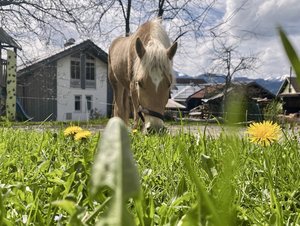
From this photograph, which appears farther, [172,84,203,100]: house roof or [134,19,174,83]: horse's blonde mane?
[172,84,203,100]: house roof

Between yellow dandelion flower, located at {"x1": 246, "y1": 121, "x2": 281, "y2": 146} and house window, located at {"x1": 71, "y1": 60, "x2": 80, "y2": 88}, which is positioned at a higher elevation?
house window, located at {"x1": 71, "y1": 60, "x2": 80, "y2": 88}

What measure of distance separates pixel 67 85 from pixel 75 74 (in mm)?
1318

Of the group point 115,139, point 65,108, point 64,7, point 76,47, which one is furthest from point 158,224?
point 65,108

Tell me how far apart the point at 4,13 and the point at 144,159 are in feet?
61.1

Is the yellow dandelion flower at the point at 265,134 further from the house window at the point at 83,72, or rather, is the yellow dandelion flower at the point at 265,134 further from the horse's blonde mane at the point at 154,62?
the house window at the point at 83,72

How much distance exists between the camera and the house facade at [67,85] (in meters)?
34.3

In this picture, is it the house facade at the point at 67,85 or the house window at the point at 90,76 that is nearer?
the house facade at the point at 67,85

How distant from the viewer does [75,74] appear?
38.3 m

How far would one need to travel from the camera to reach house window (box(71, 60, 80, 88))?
37.8 meters

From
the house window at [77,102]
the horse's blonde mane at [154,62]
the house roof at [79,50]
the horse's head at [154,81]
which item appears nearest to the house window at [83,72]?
the house window at [77,102]

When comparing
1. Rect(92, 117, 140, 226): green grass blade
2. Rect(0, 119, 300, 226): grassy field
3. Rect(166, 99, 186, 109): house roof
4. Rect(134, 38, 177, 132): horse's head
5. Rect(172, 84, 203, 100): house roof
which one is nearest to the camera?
Rect(92, 117, 140, 226): green grass blade

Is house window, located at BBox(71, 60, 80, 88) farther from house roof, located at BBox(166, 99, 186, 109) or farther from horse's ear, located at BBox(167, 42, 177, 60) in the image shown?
horse's ear, located at BBox(167, 42, 177, 60)

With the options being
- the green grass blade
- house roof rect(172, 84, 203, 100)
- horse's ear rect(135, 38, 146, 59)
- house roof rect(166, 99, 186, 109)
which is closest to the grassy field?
the green grass blade

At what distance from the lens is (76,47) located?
3466cm
